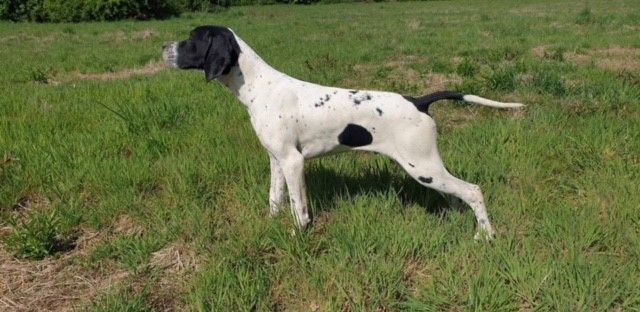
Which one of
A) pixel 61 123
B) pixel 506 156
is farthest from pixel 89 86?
pixel 506 156

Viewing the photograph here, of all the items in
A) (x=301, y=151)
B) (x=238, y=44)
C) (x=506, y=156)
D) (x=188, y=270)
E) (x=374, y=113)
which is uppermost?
(x=238, y=44)

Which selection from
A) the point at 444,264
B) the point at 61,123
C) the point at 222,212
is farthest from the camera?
the point at 61,123

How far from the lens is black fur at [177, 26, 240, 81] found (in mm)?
3387

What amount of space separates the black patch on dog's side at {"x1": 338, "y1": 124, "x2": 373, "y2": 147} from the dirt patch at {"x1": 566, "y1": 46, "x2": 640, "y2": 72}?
711 cm

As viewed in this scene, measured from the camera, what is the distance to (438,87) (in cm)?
Result: 822

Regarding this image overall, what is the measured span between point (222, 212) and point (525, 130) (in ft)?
10.8

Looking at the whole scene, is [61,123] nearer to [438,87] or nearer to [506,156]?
[506,156]

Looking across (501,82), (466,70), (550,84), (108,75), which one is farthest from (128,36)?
(550,84)

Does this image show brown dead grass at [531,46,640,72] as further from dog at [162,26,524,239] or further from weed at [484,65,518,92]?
dog at [162,26,524,239]

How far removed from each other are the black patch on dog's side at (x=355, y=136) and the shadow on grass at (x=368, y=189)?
1.84ft

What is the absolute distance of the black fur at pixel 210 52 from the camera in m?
3.39

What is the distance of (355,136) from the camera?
134 inches

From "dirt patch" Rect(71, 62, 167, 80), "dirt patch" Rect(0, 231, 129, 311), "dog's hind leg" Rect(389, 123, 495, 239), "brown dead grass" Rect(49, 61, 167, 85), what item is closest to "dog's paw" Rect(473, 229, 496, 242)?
"dog's hind leg" Rect(389, 123, 495, 239)

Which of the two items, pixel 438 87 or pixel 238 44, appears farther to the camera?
pixel 438 87
